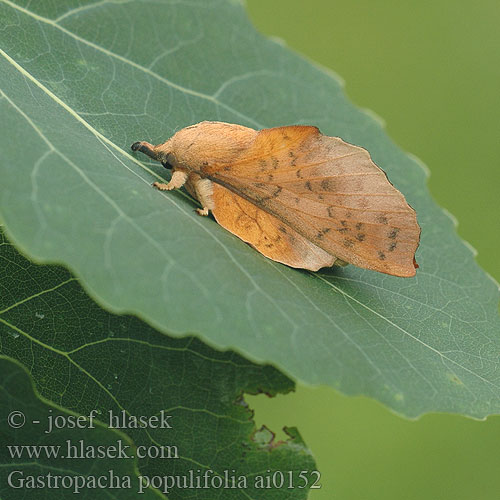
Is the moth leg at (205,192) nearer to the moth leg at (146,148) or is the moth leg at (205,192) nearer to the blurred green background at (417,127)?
the moth leg at (146,148)

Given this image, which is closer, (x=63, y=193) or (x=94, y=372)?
(x=63, y=193)

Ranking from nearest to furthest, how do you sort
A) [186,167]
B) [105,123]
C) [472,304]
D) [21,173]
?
[21,173] → [186,167] → [105,123] → [472,304]

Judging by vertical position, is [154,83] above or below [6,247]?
above

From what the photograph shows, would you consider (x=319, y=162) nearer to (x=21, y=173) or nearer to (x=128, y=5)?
(x=21, y=173)

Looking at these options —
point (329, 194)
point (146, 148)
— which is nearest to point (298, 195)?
point (329, 194)

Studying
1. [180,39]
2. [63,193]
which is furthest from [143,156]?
[180,39]

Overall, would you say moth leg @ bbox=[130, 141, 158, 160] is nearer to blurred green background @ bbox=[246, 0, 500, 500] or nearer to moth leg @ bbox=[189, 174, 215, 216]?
moth leg @ bbox=[189, 174, 215, 216]
